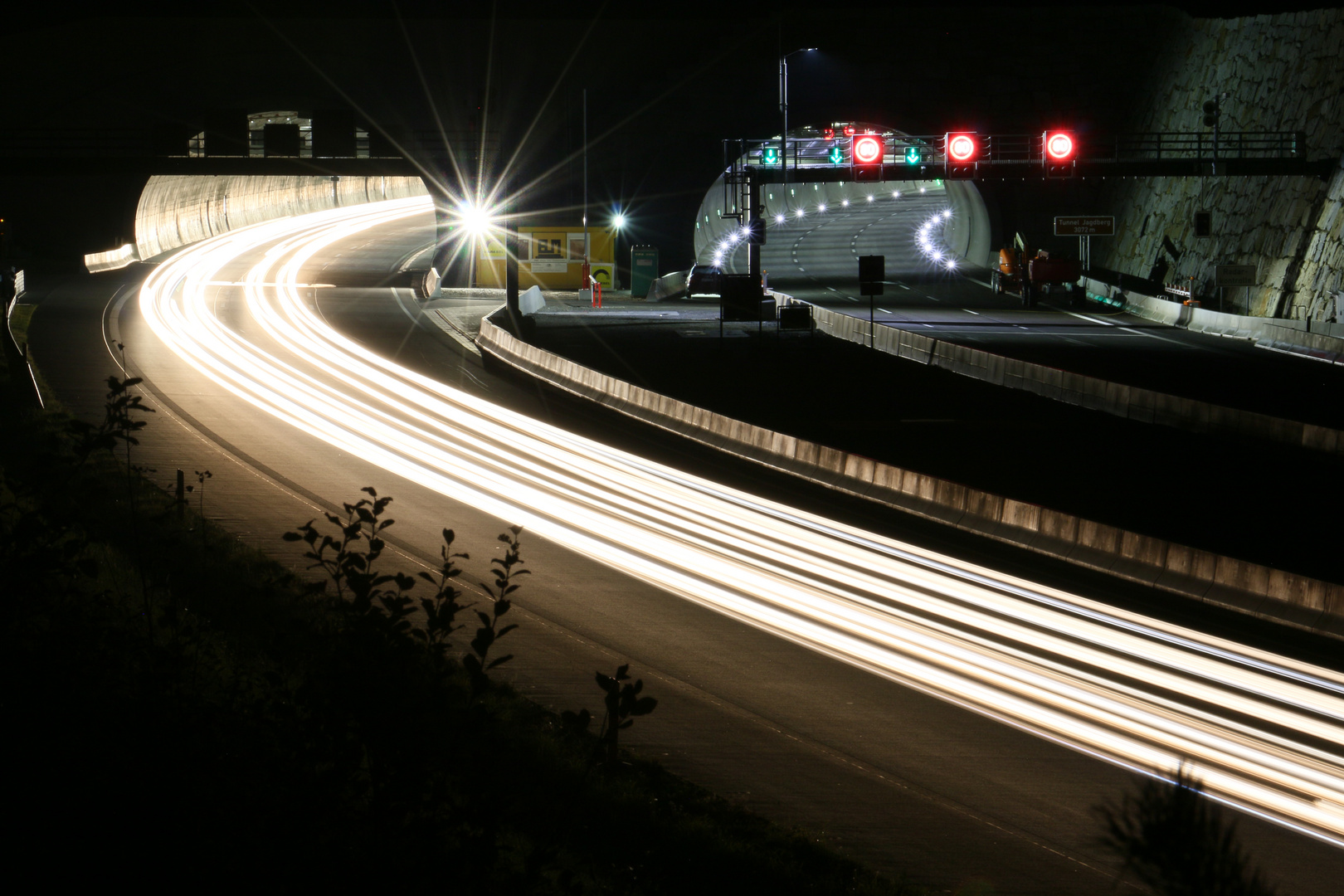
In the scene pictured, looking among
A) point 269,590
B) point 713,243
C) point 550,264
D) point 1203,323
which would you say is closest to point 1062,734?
point 269,590

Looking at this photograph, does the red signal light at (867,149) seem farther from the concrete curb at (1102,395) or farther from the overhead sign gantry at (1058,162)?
the concrete curb at (1102,395)

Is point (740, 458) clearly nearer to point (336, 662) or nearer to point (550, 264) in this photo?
point (336, 662)

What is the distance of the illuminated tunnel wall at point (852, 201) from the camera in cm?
7125

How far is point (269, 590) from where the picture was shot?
7059 millimetres

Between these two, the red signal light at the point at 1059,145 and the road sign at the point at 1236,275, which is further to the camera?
the red signal light at the point at 1059,145

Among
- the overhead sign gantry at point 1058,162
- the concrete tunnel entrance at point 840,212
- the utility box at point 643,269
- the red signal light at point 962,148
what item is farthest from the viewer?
the concrete tunnel entrance at point 840,212

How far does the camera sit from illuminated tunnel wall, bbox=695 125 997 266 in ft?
234

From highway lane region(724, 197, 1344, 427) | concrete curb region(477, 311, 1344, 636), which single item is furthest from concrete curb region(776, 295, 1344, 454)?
concrete curb region(477, 311, 1344, 636)

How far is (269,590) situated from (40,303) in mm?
42230

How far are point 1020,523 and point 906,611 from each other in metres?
5.41

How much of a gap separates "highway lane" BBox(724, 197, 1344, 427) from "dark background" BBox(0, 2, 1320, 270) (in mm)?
8557

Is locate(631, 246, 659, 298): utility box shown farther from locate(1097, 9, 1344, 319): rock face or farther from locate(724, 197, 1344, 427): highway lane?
locate(1097, 9, 1344, 319): rock face

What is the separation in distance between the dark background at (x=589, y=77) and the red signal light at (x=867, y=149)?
1138 cm

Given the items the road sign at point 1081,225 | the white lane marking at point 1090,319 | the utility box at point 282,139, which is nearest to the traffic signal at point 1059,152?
the road sign at point 1081,225
